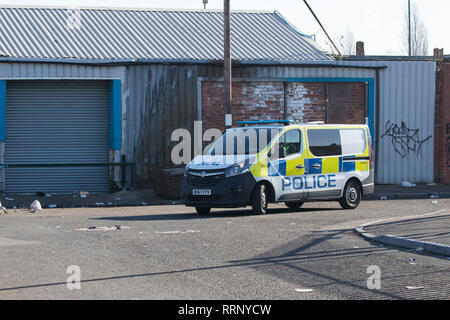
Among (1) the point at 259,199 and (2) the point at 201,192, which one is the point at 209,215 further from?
(1) the point at 259,199

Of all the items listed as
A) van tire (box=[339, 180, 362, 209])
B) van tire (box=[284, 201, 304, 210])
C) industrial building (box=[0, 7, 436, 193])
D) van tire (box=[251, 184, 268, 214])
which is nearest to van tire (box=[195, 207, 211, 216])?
van tire (box=[251, 184, 268, 214])

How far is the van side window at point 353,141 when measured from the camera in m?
17.9

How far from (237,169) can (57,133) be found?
1006 cm

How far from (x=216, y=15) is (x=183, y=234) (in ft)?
59.9

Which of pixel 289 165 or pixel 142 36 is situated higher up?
pixel 142 36

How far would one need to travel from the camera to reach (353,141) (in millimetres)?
18094

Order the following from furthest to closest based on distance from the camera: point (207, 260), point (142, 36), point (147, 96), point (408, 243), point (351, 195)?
point (142, 36) → point (147, 96) → point (351, 195) → point (408, 243) → point (207, 260)

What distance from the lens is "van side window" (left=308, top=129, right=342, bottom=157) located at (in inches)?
679

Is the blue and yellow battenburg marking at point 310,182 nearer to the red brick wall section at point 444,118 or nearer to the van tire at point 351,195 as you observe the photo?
the van tire at point 351,195

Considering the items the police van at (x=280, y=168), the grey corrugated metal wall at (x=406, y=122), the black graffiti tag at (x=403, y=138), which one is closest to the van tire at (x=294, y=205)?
the police van at (x=280, y=168)

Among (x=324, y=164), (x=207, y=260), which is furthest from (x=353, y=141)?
(x=207, y=260)

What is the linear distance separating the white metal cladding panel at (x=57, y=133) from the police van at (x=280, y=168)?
26.3 feet
